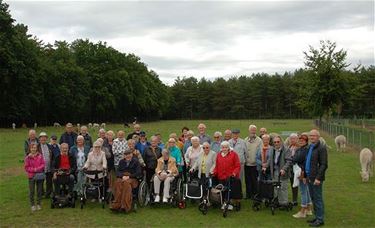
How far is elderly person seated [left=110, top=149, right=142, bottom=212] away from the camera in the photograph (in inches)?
377

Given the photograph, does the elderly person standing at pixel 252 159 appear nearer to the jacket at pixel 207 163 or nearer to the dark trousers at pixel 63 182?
the jacket at pixel 207 163

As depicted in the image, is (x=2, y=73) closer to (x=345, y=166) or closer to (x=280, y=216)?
(x=345, y=166)

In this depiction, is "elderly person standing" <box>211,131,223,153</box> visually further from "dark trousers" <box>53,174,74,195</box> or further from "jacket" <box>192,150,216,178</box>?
"dark trousers" <box>53,174,74,195</box>

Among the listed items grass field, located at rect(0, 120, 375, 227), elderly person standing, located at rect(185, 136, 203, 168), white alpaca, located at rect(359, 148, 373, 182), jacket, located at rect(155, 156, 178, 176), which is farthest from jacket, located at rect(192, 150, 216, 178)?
white alpaca, located at rect(359, 148, 373, 182)

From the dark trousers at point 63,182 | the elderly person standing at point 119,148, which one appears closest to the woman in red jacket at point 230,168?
the elderly person standing at point 119,148

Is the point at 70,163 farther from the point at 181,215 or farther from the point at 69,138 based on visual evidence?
the point at 181,215

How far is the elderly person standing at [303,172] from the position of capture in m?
8.66

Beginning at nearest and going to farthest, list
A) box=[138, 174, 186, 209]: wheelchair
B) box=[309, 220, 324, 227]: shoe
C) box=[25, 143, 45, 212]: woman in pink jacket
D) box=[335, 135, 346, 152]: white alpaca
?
box=[309, 220, 324, 227]: shoe < box=[25, 143, 45, 212]: woman in pink jacket < box=[138, 174, 186, 209]: wheelchair < box=[335, 135, 346, 152]: white alpaca

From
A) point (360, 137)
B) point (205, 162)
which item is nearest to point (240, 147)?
point (205, 162)

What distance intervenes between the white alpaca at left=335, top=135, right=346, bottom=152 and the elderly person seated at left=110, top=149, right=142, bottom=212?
1465cm

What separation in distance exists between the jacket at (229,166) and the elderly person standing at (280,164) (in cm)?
76

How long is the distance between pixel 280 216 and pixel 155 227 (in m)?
2.76

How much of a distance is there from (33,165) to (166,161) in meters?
3.02

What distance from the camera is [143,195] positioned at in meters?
10.3
